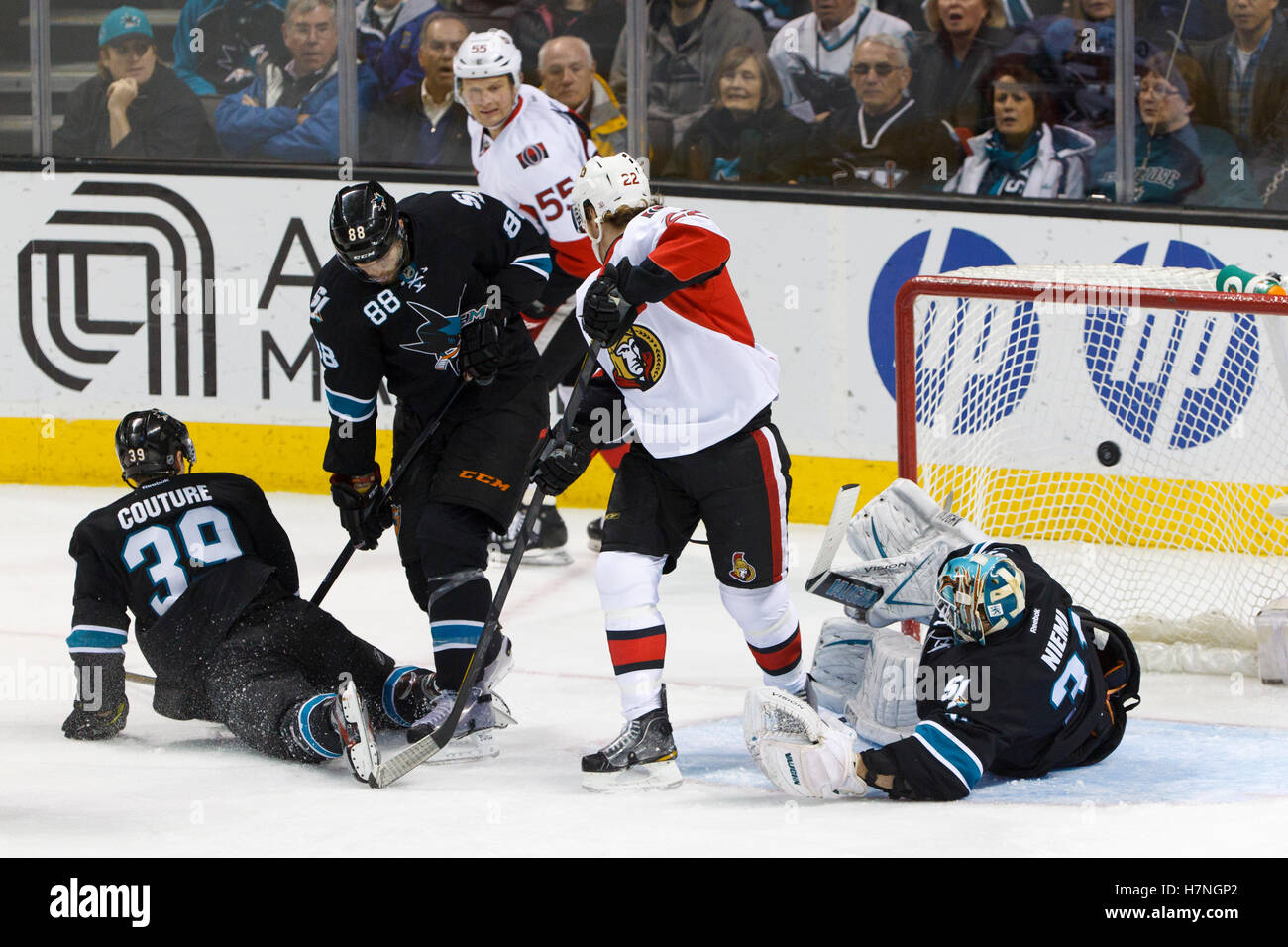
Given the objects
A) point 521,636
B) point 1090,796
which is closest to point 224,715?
point 521,636

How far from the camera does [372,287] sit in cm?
382

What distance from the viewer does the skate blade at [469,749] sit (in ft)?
12.3

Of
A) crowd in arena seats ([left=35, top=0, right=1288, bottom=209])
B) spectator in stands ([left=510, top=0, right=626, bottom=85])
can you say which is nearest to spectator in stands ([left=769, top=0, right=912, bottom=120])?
crowd in arena seats ([left=35, top=0, right=1288, bottom=209])

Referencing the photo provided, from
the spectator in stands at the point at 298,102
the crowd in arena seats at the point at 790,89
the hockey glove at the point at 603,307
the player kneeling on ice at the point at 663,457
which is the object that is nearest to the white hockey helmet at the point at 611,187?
the player kneeling on ice at the point at 663,457

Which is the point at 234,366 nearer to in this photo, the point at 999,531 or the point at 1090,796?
the point at 999,531

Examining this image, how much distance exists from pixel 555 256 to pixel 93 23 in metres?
2.18

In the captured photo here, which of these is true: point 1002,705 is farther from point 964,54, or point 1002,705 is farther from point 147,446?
point 964,54

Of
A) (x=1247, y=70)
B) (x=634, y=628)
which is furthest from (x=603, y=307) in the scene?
(x=1247, y=70)

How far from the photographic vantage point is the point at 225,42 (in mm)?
6551

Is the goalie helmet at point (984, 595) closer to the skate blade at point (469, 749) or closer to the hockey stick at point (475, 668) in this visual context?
the hockey stick at point (475, 668)

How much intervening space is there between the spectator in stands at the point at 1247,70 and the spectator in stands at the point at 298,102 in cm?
270

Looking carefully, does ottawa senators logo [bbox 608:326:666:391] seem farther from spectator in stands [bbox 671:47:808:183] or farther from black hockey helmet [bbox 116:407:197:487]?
spectator in stands [bbox 671:47:808:183]

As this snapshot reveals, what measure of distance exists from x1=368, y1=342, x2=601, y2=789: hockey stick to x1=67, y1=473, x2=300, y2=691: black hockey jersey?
1.51 ft

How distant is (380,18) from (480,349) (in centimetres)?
290
